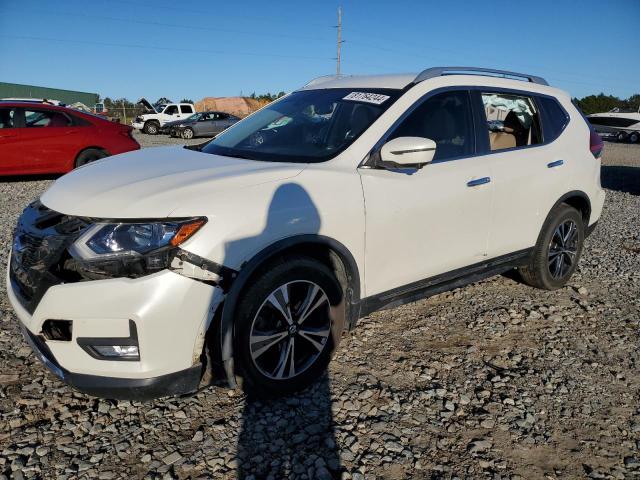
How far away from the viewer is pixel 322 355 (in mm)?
2871

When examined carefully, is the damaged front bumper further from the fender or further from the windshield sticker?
the windshield sticker

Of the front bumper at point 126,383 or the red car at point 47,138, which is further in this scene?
the red car at point 47,138

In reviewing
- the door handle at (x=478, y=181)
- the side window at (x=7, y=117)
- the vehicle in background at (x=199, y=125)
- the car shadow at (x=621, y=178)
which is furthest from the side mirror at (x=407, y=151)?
the vehicle in background at (x=199, y=125)

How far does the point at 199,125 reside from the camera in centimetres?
2575

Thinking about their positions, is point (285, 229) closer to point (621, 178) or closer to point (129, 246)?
point (129, 246)

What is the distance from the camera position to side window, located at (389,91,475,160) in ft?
10.7

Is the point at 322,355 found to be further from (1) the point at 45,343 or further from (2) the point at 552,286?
A: (2) the point at 552,286

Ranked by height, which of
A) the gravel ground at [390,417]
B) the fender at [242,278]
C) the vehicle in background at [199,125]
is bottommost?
the gravel ground at [390,417]

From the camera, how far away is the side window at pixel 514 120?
12.9ft

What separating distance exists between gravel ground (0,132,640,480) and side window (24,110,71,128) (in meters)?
6.34

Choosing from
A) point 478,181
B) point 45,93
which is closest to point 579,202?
point 478,181

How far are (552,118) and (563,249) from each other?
1.17 metres

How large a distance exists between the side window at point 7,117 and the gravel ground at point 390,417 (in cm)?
628

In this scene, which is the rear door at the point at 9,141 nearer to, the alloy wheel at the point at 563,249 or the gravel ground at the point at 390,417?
the gravel ground at the point at 390,417
